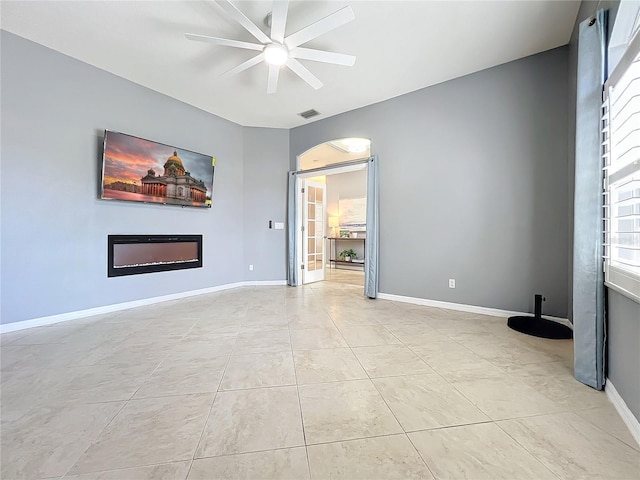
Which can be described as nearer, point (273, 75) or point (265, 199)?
point (273, 75)

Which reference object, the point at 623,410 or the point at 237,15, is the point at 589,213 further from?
the point at 237,15

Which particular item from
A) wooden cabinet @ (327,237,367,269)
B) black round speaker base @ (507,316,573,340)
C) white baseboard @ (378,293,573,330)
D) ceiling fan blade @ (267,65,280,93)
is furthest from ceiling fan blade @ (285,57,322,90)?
wooden cabinet @ (327,237,367,269)

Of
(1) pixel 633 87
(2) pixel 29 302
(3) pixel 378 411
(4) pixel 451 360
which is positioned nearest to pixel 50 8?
(2) pixel 29 302

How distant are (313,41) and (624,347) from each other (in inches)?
137

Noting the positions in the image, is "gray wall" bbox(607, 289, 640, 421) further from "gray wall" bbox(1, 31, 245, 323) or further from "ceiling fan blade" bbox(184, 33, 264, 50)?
"gray wall" bbox(1, 31, 245, 323)

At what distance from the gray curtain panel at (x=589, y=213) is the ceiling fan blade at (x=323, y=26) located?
163 centimetres

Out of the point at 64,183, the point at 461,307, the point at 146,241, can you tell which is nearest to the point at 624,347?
the point at 461,307

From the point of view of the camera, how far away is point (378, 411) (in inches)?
59.2

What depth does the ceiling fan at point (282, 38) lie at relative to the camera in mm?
2078

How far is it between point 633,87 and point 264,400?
268 cm

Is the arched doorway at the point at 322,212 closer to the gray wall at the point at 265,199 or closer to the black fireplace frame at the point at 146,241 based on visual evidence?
the gray wall at the point at 265,199

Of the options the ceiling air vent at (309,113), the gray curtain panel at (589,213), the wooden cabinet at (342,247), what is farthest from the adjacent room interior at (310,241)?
the wooden cabinet at (342,247)

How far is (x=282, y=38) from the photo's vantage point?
243 centimetres

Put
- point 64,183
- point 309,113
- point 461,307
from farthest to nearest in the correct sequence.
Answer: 1. point 309,113
2. point 461,307
3. point 64,183
